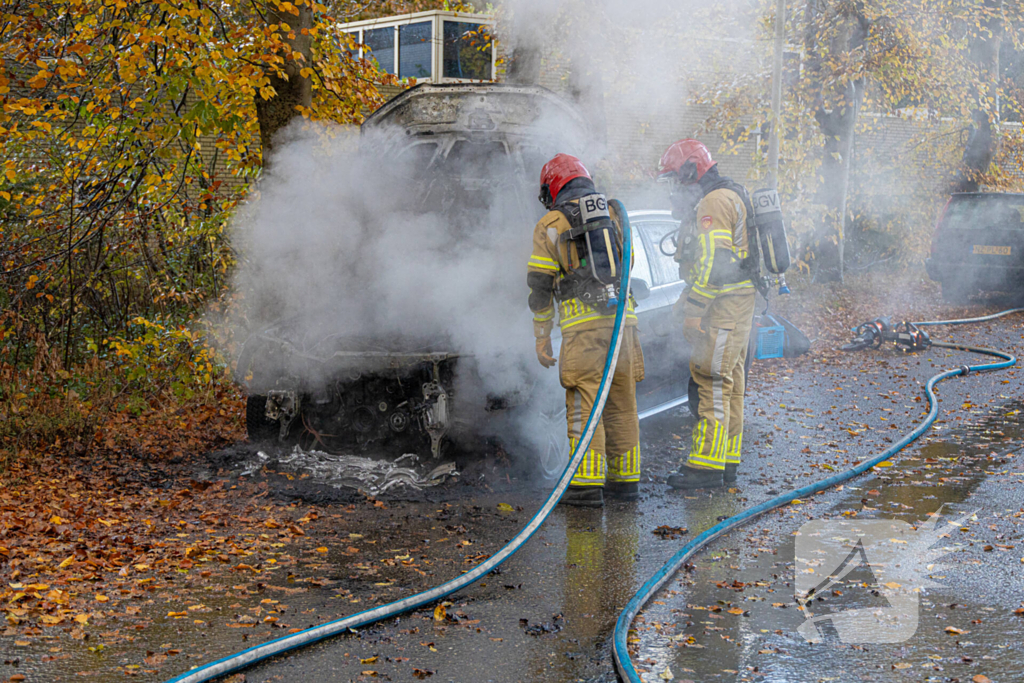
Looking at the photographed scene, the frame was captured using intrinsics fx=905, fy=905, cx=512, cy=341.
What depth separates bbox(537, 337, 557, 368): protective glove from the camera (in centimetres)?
541

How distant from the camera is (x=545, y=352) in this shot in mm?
5426

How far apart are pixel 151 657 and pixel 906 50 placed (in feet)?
50.1

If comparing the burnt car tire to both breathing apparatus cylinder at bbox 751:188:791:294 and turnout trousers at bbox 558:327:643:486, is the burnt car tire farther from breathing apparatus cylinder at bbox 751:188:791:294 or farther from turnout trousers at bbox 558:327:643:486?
breathing apparatus cylinder at bbox 751:188:791:294

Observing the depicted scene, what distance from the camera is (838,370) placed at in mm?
10852

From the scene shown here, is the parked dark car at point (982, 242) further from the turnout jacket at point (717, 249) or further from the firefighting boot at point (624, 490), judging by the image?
the firefighting boot at point (624, 490)

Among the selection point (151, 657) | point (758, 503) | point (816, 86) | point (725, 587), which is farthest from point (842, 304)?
point (151, 657)

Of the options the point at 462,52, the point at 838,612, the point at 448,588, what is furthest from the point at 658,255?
the point at 462,52

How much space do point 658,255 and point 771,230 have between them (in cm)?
131

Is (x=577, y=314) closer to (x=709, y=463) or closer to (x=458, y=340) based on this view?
(x=458, y=340)

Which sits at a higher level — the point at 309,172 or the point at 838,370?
the point at 309,172

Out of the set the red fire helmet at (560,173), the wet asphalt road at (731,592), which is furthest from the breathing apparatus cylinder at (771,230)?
the wet asphalt road at (731,592)

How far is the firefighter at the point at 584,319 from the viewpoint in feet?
17.6

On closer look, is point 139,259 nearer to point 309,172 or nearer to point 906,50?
point 309,172

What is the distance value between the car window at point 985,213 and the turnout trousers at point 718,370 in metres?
11.1
